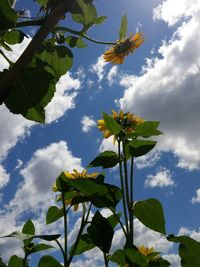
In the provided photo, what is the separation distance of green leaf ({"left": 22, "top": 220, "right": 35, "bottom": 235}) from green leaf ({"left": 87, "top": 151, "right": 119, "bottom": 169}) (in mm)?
450

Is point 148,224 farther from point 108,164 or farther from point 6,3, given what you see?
point 6,3

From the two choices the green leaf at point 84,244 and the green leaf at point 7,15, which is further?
the green leaf at point 84,244

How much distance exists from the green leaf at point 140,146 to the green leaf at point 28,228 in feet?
2.18

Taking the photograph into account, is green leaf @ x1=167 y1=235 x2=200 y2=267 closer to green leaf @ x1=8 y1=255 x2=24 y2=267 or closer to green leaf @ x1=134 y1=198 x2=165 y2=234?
green leaf @ x1=134 y1=198 x2=165 y2=234

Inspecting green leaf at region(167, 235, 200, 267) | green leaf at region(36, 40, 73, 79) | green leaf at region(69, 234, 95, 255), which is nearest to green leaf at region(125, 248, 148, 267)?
green leaf at region(167, 235, 200, 267)

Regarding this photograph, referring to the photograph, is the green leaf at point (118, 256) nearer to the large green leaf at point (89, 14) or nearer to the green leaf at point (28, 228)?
the green leaf at point (28, 228)

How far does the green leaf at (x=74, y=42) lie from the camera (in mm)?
1513

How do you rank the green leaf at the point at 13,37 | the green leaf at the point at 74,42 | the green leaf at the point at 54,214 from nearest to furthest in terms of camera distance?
the green leaf at the point at 13,37, the green leaf at the point at 74,42, the green leaf at the point at 54,214

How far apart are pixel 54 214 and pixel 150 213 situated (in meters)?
0.60

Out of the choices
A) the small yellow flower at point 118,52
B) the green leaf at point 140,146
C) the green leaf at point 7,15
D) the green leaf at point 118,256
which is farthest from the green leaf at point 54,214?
the green leaf at point 7,15

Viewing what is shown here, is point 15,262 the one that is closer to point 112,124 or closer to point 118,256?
point 118,256

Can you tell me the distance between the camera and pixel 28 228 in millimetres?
2111

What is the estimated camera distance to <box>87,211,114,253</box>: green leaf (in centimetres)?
175

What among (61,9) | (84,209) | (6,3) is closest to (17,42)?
(6,3)
